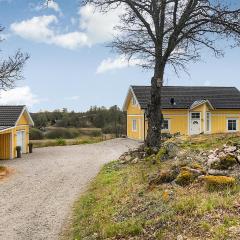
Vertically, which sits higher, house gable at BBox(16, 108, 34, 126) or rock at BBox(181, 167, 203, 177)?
house gable at BBox(16, 108, 34, 126)

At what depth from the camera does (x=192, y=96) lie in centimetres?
4316

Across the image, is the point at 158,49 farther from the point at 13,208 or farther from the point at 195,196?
the point at 195,196

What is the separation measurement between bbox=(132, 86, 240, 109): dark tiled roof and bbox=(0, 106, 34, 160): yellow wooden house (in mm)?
11196

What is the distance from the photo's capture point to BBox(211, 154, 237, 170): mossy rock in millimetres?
10891

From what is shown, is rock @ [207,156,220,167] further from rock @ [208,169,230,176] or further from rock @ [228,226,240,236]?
rock @ [228,226,240,236]

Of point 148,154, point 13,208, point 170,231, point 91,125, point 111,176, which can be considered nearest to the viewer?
point 170,231

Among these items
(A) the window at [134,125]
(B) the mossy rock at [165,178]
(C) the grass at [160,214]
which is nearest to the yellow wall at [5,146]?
(A) the window at [134,125]

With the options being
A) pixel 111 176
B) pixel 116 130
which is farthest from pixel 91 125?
pixel 111 176

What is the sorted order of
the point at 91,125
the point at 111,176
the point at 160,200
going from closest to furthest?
the point at 160,200 → the point at 111,176 → the point at 91,125

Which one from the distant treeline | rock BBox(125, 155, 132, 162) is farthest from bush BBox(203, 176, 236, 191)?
the distant treeline

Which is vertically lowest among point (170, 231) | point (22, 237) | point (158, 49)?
point (22, 237)

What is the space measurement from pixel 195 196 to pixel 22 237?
13.1 ft

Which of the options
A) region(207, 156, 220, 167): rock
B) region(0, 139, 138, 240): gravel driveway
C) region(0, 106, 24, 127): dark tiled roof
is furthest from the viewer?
region(0, 106, 24, 127): dark tiled roof

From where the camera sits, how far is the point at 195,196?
8.52m
